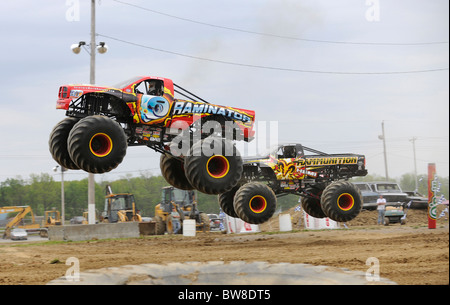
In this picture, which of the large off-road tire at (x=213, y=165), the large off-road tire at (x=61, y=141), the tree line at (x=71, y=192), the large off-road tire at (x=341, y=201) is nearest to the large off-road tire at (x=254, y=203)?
the large off-road tire at (x=341, y=201)

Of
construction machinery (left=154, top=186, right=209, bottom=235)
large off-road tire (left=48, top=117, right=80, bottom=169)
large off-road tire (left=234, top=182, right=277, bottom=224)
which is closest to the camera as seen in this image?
large off-road tire (left=48, top=117, right=80, bottom=169)

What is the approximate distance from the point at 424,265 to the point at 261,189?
876 centimetres

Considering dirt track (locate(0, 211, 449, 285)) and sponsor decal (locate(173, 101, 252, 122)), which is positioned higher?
sponsor decal (locate(173, 101, 252, 122))

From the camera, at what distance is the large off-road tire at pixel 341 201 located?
18.8 m

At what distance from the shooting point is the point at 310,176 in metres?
20.1

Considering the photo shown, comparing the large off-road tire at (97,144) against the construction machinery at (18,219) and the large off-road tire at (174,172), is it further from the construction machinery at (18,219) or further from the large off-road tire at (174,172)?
the construction machinery at (18,219)

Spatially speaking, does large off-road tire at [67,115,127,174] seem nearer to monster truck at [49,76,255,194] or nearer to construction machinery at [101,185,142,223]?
monster truck at [49,76,255,194]

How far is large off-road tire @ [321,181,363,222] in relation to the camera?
1883cm

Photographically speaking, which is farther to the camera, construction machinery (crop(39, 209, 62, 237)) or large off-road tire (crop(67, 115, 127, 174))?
construction machinery (crop(39, 209, 62, 237))

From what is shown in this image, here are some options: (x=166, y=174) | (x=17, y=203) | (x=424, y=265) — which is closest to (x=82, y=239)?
(x=166, y=174)

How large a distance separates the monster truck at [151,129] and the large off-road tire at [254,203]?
3140 millimetres

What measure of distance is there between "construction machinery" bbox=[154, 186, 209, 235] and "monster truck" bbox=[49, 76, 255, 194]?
45.8ft

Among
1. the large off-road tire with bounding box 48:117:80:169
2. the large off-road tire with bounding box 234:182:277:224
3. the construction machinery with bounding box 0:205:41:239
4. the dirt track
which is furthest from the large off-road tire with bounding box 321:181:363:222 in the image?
the construction machinery with bounding box 0:205:41:239
